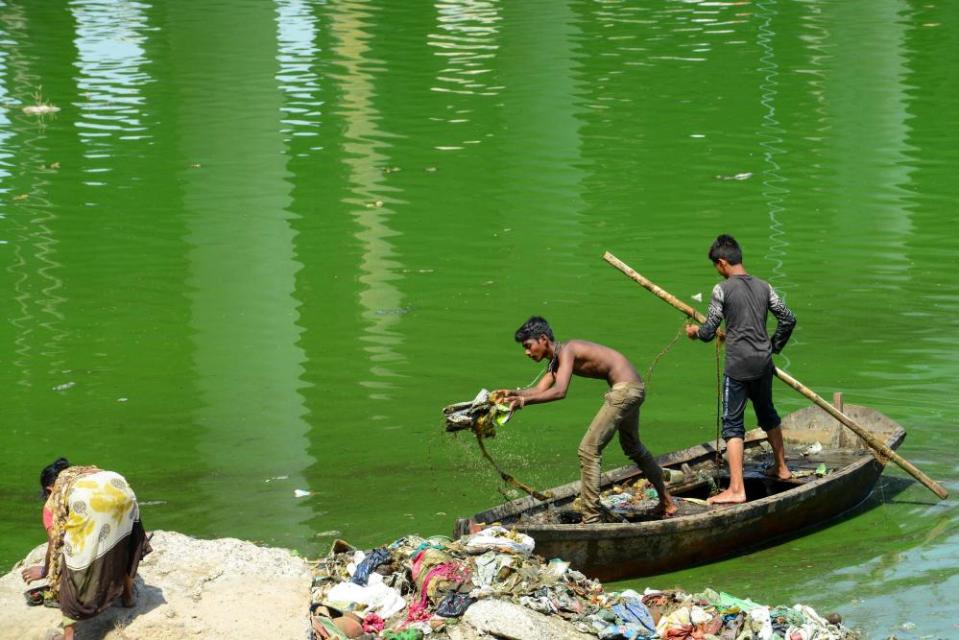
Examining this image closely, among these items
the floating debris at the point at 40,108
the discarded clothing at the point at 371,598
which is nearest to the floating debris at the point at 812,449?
the discarded clothing at the point at 371,598

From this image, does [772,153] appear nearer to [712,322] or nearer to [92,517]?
[712,322]

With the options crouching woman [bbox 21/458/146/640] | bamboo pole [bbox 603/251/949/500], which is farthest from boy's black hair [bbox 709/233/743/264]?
crouching woman [bbox 21/458/146/640]

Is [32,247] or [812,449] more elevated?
[812,449]

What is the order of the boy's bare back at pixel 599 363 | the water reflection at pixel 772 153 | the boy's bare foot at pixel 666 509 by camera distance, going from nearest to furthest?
the boy's bare back at pixel 599 363 → the boy's bare foot at pixel 666 509 → the water reflection at pixel 772 153

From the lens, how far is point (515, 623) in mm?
7891

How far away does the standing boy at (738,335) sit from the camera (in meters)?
10.2

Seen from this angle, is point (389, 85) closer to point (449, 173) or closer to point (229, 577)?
point (449, 173)

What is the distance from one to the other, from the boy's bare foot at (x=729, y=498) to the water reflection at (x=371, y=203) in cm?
383

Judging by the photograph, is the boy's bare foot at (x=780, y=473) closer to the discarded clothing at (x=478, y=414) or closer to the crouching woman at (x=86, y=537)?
the discarded clothing at (x=478, y=414)

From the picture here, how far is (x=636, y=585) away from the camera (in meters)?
9.41

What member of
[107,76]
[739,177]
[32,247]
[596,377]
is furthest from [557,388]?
[107,76]

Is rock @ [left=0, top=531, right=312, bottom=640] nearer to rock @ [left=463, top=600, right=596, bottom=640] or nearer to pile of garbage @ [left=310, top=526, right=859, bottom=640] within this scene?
pile of garbage @ [left=310, top=526, right=859, bottom=640]

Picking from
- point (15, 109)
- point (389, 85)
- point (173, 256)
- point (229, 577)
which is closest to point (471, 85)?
point (389, 85)

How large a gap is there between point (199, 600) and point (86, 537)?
927mm
